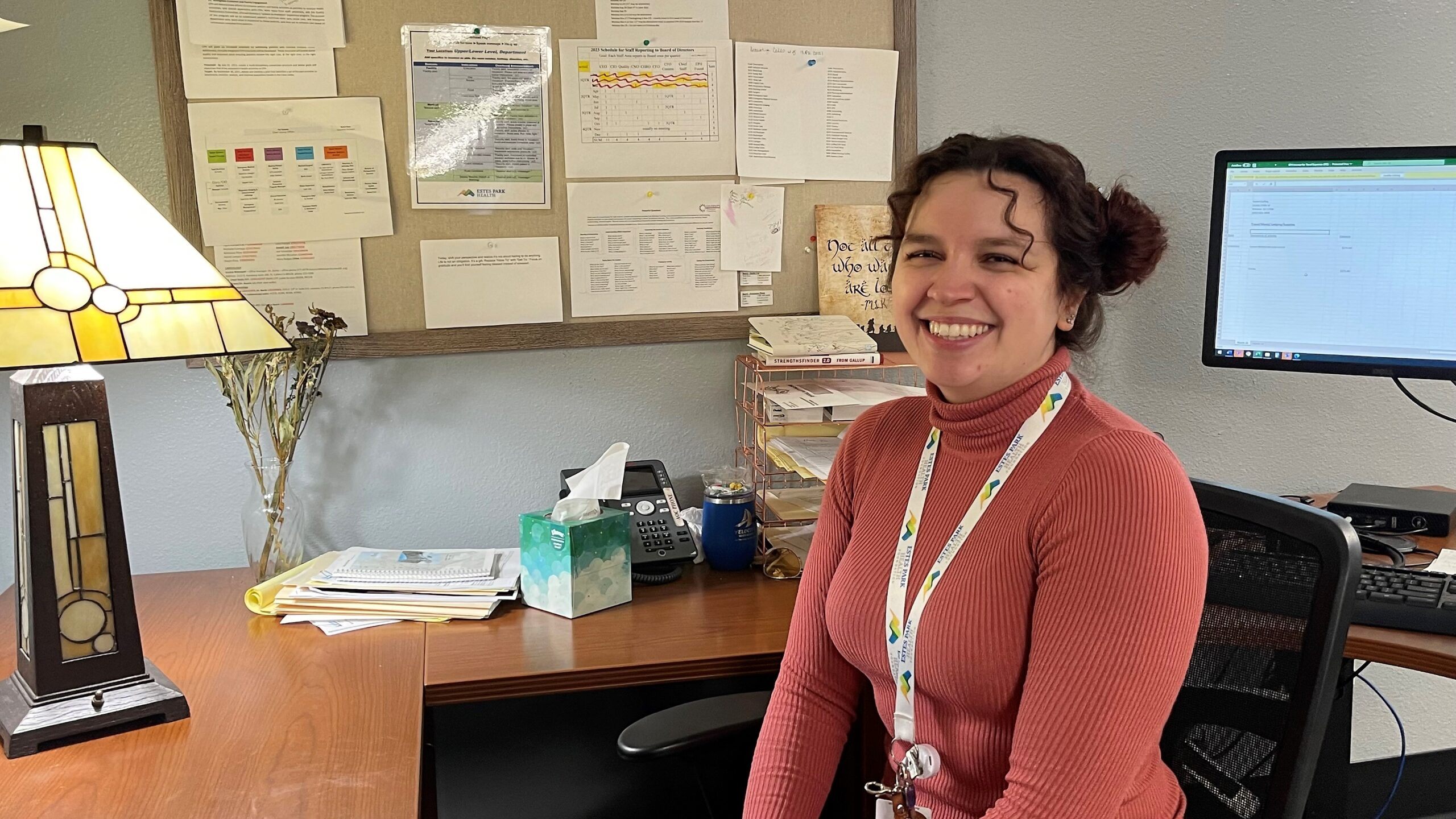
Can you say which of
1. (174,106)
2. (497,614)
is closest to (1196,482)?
(497,614)

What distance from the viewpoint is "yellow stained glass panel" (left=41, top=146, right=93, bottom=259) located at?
1.12m

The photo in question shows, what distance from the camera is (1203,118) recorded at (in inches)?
80.9

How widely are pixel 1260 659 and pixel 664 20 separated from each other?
1.35 meters

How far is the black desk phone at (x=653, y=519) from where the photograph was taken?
1672 mm

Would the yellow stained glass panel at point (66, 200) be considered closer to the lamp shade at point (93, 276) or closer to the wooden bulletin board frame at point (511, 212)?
the lamp shade at point (93, 276)

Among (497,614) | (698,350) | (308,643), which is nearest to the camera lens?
(308,643)

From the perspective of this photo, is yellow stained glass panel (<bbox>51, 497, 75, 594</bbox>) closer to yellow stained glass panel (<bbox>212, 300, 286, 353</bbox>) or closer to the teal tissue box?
yellow stained glass panel (<bbox>212, 300, 286, 353</bbox>)

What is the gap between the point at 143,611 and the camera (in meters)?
1.60

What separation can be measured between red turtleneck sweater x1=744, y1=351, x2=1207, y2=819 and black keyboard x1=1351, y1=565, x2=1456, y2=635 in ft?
1.36

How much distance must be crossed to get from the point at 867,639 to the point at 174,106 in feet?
4.45

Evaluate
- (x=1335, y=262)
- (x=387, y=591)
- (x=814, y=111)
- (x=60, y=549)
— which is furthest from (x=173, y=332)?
(x=1335, y=262)

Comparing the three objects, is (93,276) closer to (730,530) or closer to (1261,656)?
(730,530)

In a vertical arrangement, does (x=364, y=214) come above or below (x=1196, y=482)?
above

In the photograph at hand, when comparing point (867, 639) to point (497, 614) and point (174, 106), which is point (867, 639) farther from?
point (174, 106)
